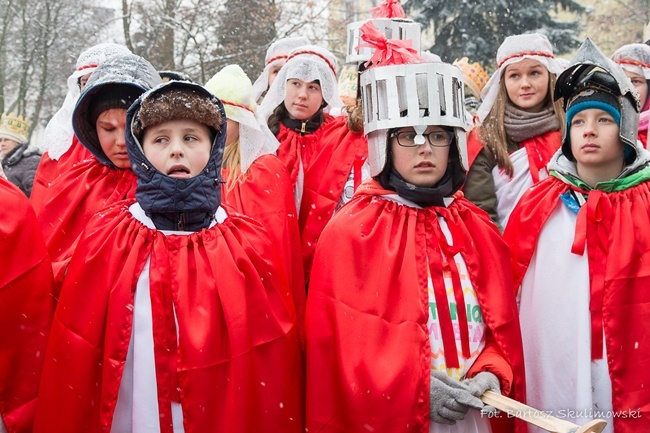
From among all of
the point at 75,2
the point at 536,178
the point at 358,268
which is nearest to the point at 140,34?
the point at 75,2

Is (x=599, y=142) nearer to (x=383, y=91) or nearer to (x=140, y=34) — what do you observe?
(x=383, y=91)

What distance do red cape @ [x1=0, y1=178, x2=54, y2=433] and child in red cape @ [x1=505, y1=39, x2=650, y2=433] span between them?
252 cm

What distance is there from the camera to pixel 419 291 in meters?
3.41

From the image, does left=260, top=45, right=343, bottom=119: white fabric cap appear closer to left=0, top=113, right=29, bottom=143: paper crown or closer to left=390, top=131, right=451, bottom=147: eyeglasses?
left=390, top=131, right=451, bottom=147: eyeglasses

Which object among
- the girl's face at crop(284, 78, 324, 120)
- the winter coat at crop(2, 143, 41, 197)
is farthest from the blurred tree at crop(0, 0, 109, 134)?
the girl's face at crop(284, 78, 324, 120)

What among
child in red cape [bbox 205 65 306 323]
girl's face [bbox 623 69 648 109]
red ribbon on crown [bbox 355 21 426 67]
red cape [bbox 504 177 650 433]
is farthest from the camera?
girl's face [bbox 623 69 648 109]

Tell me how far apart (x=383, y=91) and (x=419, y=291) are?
1039 millimetres

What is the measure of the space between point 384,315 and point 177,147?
4.06ft

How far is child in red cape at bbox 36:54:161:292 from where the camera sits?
4.01 metres

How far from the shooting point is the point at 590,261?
12.7 feet

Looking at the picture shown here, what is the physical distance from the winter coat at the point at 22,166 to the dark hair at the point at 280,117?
3045mm

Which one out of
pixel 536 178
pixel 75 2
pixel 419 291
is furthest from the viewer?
pixel 75 2

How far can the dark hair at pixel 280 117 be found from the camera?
6035 mm

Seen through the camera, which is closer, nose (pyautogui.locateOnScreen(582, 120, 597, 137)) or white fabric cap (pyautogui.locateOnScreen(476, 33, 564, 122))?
nose (pyautogui.locateOnScreen(582, 120, 597, 137))
